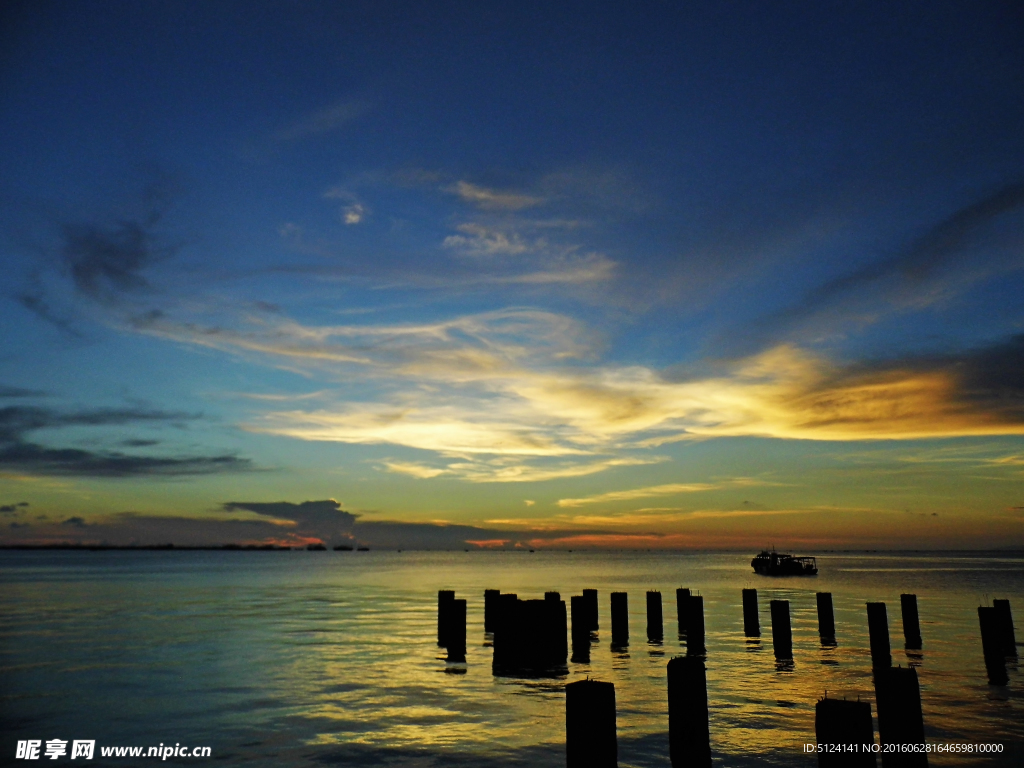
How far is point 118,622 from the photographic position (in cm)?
3522

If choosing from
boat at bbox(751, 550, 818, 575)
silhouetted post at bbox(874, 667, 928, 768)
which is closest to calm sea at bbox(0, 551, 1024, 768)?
silhouetted post at bbox(874, 667, 928, 768)

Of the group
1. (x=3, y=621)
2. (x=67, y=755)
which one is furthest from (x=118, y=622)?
(x=67, y=755)

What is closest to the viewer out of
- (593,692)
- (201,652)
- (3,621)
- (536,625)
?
(593,692)

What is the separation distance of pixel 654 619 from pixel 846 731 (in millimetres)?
21702

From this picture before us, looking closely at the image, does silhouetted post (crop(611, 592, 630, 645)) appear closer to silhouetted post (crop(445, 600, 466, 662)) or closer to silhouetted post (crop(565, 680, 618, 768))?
silhouetted post (crop(445, 600, 466, 662))

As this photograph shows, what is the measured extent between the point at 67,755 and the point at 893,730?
14.6 m

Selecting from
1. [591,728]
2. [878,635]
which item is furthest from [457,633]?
[591,728]

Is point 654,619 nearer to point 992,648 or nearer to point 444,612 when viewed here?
point 444,612

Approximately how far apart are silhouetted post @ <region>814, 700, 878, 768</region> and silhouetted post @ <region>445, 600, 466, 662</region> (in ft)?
53.1

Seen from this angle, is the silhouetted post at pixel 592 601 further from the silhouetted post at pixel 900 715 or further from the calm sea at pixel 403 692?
the silhouetted post at pixel 900 715

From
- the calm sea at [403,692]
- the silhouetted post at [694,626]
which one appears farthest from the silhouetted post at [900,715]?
the silhouetted post at [694,626]

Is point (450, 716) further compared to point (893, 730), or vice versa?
point (450, 716)

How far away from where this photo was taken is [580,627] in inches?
915

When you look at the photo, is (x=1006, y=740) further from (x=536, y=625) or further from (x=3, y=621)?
(x=3, y=621)
